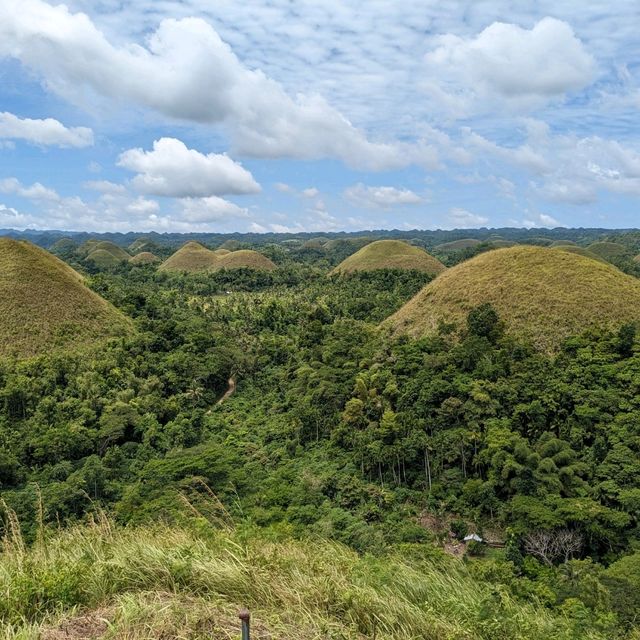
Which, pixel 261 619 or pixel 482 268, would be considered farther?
pixel 482 268

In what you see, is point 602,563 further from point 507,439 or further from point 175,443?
point 175,443

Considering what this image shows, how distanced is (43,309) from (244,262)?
58434 mm

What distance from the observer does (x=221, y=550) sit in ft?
14.4

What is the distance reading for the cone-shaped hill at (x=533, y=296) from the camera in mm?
27344

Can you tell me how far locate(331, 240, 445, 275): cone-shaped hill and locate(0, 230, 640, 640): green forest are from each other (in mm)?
43845

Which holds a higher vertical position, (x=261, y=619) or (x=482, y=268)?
(x=482, y=268)

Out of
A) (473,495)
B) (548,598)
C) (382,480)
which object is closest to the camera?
(548,598)

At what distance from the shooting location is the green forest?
3.79m

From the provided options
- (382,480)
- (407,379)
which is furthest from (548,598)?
(407,379)

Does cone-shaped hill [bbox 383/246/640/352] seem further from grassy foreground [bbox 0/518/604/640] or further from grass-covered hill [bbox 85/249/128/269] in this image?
grass-covered hill [bbox 85/249/128/269]

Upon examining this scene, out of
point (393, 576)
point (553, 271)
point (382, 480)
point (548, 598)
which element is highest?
point (553, 271)

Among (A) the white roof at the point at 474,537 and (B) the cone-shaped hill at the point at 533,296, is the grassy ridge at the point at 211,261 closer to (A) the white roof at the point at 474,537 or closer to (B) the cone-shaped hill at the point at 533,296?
(B) the cone-shaped hill at the point at 533,296

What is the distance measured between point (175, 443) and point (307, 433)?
6441mm

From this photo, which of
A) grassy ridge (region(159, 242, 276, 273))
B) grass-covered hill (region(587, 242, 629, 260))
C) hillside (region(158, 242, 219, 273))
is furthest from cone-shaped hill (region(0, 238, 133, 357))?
grass-covered hill (region(587, 242, 629, 260))
